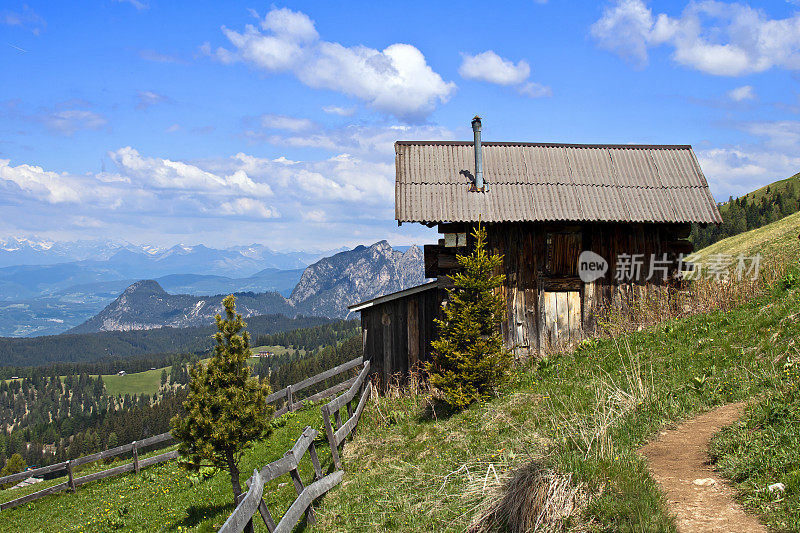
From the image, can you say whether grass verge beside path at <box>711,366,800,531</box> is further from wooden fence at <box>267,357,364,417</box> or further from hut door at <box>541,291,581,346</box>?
wooden fence at <box>267,357,364,417</box>

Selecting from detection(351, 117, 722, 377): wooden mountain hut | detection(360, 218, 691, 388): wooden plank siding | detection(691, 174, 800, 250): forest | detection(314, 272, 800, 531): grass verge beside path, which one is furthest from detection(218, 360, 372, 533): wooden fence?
detection(691, 174, 800, 250): forest

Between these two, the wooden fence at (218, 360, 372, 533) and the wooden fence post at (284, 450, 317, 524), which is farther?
the wooden fence post at (284, 450, 317, 524)

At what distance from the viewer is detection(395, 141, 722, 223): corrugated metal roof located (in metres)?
15.6

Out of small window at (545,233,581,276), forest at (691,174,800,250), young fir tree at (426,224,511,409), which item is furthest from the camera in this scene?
forest at (691,174,800,250)

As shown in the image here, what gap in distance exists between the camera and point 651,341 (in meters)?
11.8

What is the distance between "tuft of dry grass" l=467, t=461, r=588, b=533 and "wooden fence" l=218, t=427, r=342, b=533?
2.24 m

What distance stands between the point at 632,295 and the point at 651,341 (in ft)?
14.7

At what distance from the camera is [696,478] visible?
575cm

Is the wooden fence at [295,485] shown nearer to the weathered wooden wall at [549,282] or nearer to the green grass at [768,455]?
the green grass at [768,455]

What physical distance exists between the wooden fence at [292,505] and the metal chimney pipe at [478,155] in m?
9.30

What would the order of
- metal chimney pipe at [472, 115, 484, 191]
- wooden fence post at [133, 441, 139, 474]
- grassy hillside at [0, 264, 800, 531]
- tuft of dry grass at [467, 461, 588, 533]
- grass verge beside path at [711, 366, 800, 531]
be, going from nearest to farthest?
grass verge beside path at [711, 366, 800, 531] < tuft of dry grass at [467, 461, 588, 533] < grassy hillside at [0, 264, 800, 531] < metal chimney pipe at [472, 115, 484, 191] < wooden fence post at [133, 441, 139, 474]

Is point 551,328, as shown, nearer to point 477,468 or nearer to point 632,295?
point 632,295

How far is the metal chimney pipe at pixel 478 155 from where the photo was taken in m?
16.0

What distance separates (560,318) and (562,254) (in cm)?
180
